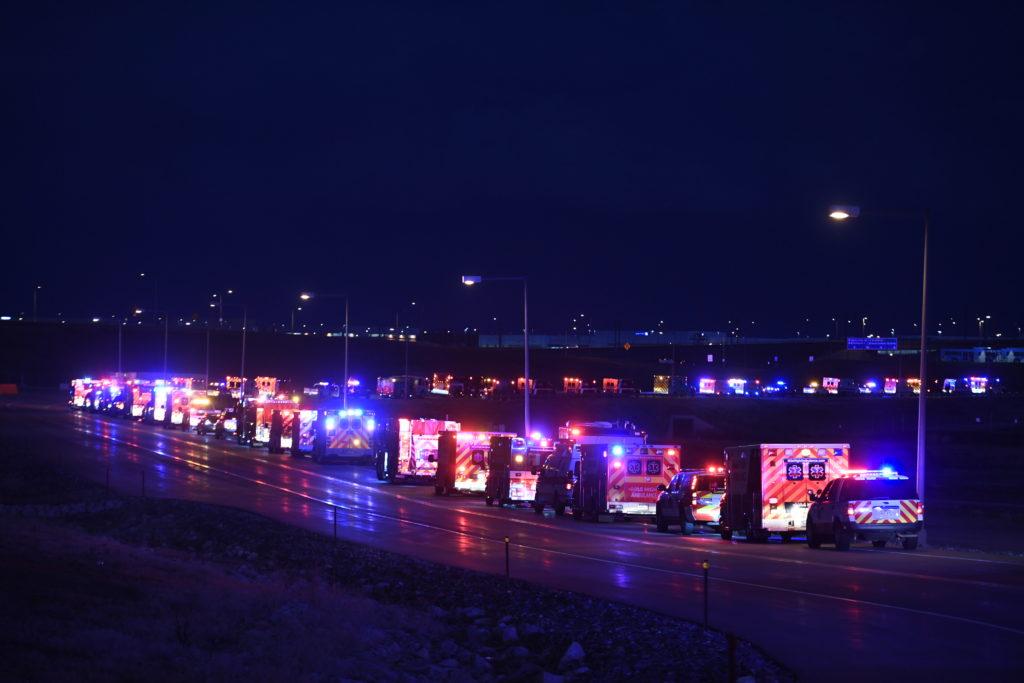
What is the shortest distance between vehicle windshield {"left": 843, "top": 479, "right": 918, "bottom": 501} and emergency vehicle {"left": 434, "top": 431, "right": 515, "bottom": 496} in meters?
19.6

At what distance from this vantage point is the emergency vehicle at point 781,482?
101 ft

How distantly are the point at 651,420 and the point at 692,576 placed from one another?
77.6 meters

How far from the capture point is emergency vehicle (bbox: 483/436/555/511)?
42.3m

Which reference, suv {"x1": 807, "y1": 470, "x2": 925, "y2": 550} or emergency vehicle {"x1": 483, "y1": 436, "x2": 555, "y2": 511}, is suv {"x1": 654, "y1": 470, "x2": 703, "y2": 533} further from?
emergency vehicle {"x1": 483, "y1": 436, "x2": 555, "y2": 511}

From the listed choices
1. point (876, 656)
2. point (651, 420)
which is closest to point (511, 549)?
point (876, 656)

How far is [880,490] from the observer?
28.3 m

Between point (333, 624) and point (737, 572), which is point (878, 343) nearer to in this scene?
point (737, 572)

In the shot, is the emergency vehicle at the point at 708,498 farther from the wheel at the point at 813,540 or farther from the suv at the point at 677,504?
the wheel at the point at 813,540

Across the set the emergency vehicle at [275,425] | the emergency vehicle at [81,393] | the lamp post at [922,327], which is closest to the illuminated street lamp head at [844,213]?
the lamp post at [922,327]

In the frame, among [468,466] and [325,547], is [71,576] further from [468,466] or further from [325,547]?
[468,466]

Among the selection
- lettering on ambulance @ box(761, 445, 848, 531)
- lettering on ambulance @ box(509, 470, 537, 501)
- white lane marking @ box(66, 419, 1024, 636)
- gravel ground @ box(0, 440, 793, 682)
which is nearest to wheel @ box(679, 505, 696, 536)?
lettering on ambulance @ box(761, 445, 848, 531)

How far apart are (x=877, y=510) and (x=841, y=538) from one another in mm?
1010

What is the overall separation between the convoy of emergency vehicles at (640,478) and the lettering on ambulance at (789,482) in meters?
0.02

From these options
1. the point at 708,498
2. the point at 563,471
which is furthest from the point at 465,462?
the point at 708,498
